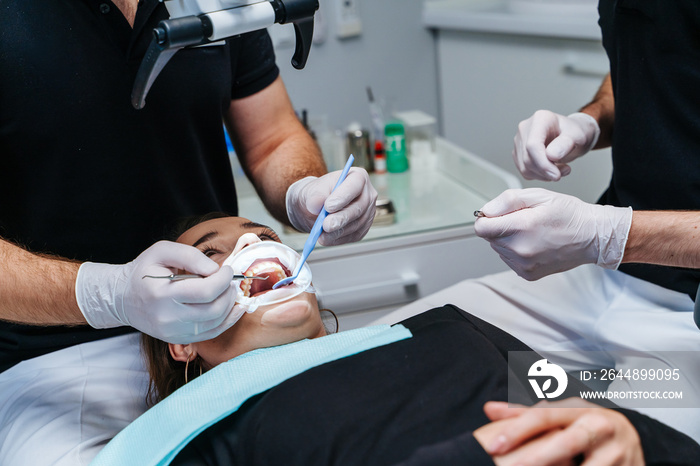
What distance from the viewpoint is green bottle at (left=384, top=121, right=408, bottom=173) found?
2398mm

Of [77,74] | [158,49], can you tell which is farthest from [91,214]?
[158,49]

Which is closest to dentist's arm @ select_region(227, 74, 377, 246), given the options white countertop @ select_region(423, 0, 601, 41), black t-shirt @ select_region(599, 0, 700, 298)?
black t-shirt @ select_region(599, 0, 700, 298)

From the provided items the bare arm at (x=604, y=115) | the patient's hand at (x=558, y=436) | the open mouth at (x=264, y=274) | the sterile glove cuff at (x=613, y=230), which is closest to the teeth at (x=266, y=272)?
the open mouth at (x=264, y=274)

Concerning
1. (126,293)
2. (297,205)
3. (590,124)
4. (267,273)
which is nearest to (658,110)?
(590,124)

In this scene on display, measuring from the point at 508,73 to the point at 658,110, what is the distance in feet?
A: 3.56

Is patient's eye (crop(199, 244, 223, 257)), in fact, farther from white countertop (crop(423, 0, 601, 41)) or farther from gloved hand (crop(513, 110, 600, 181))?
white countertop (crop(423, 0, 601, 41))

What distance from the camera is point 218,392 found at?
1.11m

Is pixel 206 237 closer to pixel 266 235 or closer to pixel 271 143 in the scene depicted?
pixel 266 235

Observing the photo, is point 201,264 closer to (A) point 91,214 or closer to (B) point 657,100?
(A) point 91,214

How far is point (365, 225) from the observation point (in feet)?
4.67

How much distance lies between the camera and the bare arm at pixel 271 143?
1672 mm

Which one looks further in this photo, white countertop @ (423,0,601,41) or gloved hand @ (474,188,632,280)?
white countertop @ (423,0,601,41)

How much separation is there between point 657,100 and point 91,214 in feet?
4.09

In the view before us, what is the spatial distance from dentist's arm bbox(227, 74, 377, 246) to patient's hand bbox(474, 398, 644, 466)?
57cm
